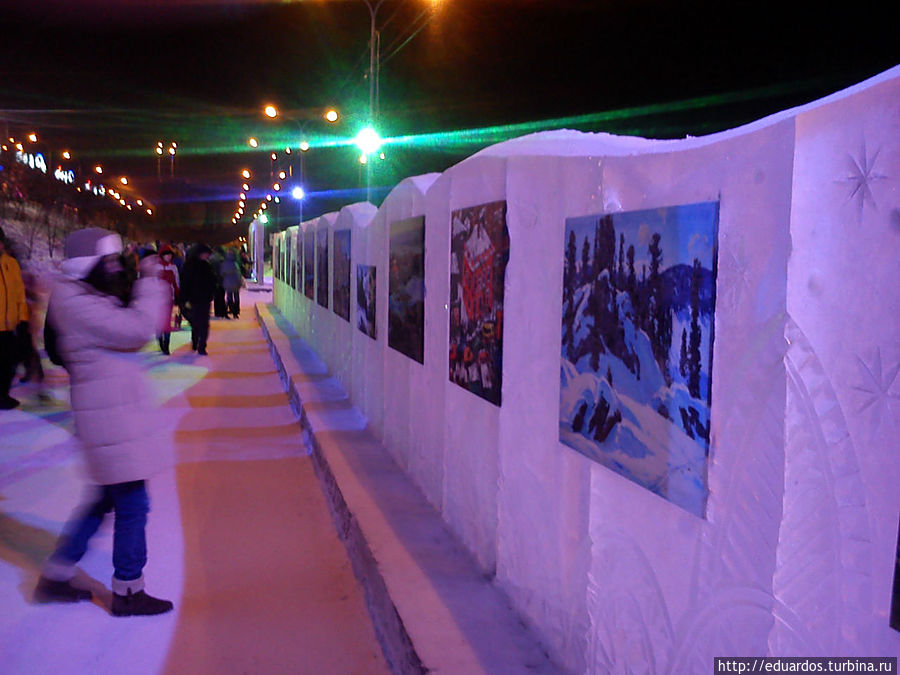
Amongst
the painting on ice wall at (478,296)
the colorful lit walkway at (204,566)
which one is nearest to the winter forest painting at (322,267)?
the colorful lit walkway at (204,566)

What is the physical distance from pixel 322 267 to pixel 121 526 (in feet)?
27.8

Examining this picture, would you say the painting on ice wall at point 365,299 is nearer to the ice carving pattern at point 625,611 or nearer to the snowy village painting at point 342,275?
the snowy village painting at point 342,275

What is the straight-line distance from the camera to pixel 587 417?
9.73ft

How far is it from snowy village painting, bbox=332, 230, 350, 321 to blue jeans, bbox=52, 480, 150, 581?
17.5ft

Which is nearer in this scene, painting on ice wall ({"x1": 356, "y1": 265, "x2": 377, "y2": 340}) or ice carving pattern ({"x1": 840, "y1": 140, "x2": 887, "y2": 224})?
ice carving pattern ({"x1": 840, "y1": 140, "x2": 887, "y2": 224})

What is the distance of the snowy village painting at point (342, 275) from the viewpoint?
9311mm

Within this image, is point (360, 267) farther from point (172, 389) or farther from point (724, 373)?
point (724, 373)

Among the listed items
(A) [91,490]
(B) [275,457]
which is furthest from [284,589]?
(B) [275,457]

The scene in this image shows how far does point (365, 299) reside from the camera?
7.86 metres

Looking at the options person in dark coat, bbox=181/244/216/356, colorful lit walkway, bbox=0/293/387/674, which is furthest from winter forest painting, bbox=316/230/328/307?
colorful lit walkway, bbox=0/293/387/674

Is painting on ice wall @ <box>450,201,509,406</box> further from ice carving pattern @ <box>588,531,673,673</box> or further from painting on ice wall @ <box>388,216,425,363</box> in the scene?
ice carving pattern @ <box>588,531,673,673</box>

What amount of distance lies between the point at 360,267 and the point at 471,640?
5387 millimetres

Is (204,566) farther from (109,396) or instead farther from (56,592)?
(109,396)

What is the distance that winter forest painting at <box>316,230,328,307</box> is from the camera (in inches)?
464
